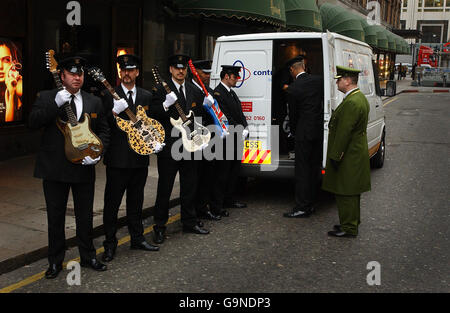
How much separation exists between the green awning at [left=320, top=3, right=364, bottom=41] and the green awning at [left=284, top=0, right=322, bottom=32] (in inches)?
285

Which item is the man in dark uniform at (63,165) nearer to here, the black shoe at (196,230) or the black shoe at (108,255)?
the black shoe at (108,255)

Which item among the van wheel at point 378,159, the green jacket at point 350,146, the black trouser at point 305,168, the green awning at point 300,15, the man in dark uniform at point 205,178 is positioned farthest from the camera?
the green awning at point 300,15

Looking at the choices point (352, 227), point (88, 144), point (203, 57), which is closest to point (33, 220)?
point (88, 144)

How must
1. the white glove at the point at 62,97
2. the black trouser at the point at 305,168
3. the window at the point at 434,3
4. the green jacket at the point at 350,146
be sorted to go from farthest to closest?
1. the window at the point at 434,3
2. the black trouser at the point at 305,168
3. the green jacket at the point at 350,146
4. the white glove at the point at 62,97

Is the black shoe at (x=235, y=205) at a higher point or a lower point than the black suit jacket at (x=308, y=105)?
lower

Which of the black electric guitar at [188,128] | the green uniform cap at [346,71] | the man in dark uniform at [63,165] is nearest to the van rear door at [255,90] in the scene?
the green uniform cap at [346,71]

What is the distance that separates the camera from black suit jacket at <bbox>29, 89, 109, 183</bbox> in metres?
4.54

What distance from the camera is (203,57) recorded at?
16328 millimetres

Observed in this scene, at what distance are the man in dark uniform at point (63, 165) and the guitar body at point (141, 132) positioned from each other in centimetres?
23

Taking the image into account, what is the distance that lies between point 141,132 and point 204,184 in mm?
1749

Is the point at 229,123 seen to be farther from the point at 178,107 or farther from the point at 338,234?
the point at 338,234

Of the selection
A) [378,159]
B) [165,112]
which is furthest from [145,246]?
[378,159]

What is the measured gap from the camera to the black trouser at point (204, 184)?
6719mm

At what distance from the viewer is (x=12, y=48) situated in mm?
9672
